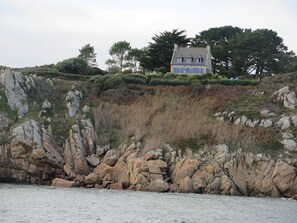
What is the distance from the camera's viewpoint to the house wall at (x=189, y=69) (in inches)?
4201

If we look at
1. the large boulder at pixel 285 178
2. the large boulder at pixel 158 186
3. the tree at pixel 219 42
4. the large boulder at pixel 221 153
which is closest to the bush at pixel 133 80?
the large boulder at pixel 221 153

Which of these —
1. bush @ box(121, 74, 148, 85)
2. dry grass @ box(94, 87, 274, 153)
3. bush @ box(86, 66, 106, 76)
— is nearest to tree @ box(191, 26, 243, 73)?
bush @ box(86, 66, 106, 76)

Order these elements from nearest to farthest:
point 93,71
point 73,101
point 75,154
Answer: point 75,154 → point 73,101 → point 93,71

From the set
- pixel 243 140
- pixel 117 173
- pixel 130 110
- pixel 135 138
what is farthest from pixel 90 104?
pixel 243 140

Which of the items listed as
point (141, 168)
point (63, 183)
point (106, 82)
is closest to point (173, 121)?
point (141, 168)

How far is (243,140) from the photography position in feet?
217

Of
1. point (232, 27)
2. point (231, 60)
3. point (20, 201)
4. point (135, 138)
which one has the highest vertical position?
point (232, 27)

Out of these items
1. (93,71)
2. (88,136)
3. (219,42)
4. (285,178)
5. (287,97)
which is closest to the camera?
(285,178)

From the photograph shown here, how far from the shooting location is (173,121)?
71.8m

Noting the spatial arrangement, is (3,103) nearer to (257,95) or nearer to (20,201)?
(20,201)

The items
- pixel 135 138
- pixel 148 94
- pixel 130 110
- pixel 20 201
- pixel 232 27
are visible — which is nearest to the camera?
pixel 20 201

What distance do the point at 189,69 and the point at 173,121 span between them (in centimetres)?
3781

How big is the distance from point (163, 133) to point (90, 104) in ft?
40.2

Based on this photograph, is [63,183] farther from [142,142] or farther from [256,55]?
[256,55]
